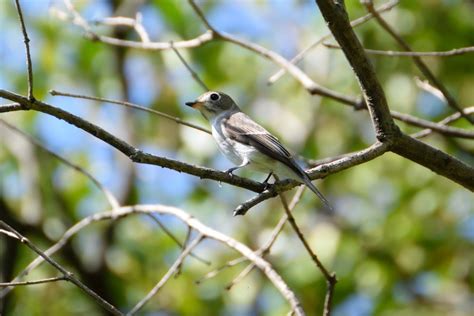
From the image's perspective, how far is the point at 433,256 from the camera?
21.9 feet

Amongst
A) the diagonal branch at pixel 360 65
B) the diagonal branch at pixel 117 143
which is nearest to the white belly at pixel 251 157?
the diagonal branch at pixel 360 65

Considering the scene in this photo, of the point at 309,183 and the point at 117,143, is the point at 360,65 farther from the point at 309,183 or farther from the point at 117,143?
the point at 117,143

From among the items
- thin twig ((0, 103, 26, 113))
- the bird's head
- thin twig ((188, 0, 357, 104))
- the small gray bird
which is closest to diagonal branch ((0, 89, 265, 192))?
thin twig ((0, 103, 26, 113))

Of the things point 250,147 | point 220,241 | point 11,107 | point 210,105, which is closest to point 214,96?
point 210,105

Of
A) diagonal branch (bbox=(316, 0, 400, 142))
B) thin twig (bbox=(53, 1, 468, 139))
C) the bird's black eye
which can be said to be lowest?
diagonal branch (bbox=(316, 0, 400, 142))

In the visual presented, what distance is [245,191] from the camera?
7621mm

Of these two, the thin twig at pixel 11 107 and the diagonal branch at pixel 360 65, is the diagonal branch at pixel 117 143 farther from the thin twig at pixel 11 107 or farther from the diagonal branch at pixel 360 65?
the diagonal branch at pixel 360 65

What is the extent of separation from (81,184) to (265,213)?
1860 millimetres

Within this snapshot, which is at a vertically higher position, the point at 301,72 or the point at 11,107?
the point at 301,72

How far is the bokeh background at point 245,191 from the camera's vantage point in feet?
21.6

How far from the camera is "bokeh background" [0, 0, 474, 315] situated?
660cm

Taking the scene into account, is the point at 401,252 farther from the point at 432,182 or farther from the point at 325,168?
the point at 325,168

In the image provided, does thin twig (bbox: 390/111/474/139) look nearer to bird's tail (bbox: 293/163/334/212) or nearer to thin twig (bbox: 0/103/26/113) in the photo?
bird's tail (bbox: 293/163/334/212)

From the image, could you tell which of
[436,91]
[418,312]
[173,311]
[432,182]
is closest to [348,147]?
[432,182]
